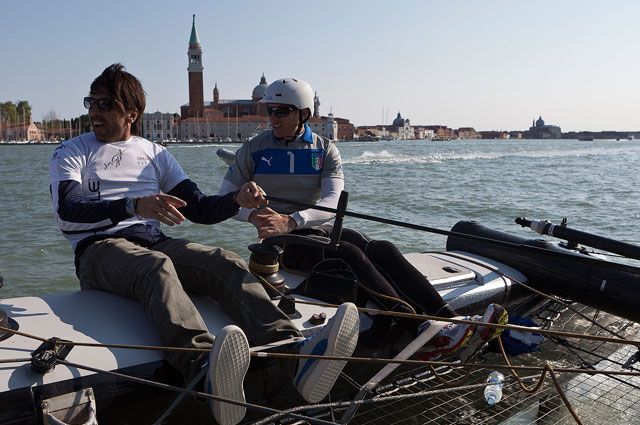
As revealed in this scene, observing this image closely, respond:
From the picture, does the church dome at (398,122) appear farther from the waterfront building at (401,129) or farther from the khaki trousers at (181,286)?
the khaki trousers at (181,286)

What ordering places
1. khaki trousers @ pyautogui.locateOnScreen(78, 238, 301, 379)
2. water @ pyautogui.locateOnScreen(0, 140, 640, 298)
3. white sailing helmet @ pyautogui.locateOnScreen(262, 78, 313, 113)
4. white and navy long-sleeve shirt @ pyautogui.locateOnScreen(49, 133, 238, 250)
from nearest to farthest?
khaki trousers @ pyautogui.locateOnScreen(78, 238, 301, 379) < white and navy long-sleeve shirt @ pyautogui.locateOnScreen(49, 133, 238, 250) < white sailing helmet @ pyautogui.locateOnScreen(262, 78, 313, 113) < water @ pyautogui.locateOnScreen(0, 140, 640, 298)

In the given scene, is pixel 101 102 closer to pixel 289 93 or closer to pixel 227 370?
pixel 289 93

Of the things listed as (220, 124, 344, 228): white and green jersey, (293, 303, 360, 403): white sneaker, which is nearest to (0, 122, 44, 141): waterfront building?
(220, 124, 344, 228): white and green jersey

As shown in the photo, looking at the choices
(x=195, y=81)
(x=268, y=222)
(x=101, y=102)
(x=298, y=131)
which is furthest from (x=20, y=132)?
(x=268, y=222)

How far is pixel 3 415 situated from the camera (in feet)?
8.02

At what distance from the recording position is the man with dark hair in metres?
2.68

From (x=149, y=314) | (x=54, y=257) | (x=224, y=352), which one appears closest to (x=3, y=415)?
(x=149, y=314)

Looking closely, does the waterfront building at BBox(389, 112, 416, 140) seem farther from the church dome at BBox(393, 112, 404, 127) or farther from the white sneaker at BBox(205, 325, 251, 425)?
the white sneaker at BBox(205, 325, 251, 425)

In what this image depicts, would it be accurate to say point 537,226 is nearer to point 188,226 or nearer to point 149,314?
point 149,314

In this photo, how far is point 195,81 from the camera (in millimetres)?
121938

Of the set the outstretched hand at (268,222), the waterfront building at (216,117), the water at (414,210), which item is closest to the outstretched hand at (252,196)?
the outstretched hand at (268,222)

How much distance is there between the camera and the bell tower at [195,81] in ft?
397

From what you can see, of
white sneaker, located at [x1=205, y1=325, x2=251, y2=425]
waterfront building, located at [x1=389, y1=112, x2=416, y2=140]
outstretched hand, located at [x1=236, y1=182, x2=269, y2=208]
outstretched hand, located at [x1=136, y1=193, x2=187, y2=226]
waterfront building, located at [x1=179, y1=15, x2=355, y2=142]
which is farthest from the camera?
waterfront building, located at [x1=389, y1=112, x2=416, y2=140]

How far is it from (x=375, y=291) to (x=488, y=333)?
0.68m
